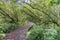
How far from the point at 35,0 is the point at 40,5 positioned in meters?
0.50

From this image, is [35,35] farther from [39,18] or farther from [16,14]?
[16,14]

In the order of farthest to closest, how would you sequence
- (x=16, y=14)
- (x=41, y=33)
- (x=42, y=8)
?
(x=16, y=14)
(x=42, y=8)
(x=41, y=33)

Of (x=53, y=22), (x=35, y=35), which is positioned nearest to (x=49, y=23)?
(x=53, y=22)

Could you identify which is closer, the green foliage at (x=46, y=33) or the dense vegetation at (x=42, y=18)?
the green foliage at (x=46, y=33)

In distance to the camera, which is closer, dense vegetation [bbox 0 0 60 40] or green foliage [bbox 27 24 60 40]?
green foliage [bbox 27 24 60 40]

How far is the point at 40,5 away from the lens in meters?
14.5

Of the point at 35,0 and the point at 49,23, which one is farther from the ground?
the point at 35,0

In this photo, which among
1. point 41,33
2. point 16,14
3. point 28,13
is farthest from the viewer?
point 16,14

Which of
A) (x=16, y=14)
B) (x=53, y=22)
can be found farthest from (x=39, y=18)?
(x=16, y=14)

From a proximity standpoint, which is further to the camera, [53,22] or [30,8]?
[30,8]

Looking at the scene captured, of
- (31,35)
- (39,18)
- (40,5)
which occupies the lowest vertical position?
(31,35)

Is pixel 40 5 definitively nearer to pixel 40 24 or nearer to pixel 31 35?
pixel 40 24

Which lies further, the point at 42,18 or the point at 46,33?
the point at 42,18

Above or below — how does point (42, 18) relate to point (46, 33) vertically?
above
